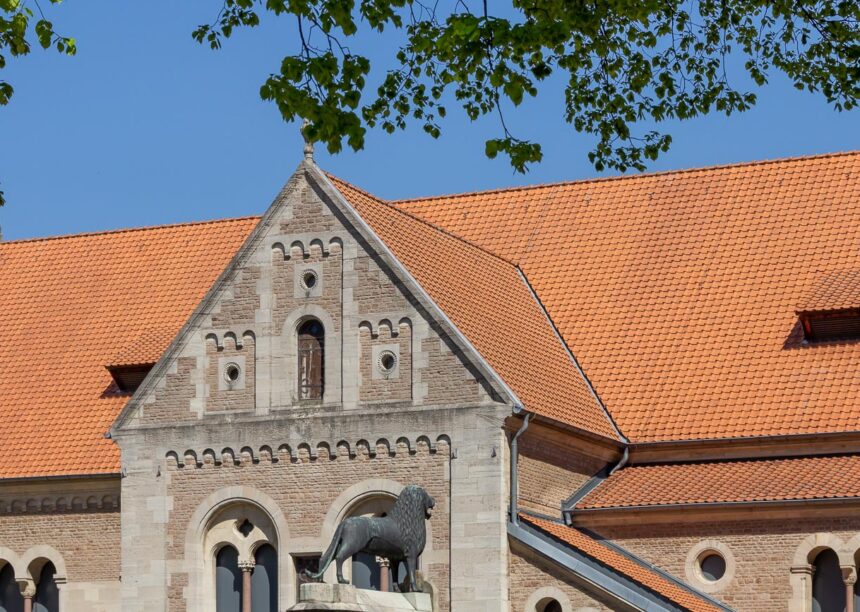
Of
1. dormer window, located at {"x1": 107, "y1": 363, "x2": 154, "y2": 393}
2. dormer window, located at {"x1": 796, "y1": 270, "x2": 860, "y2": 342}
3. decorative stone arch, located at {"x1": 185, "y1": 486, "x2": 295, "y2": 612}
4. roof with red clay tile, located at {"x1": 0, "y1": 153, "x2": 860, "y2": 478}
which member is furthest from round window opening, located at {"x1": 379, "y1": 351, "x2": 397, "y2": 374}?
dormer window, located at {"x1": 796, "y1": 270, "x2": 860, "y2": 342}

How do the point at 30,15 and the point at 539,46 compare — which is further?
the point at 30,15

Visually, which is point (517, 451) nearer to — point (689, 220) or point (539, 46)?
point (689, 220)

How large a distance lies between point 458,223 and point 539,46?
21.3 metres

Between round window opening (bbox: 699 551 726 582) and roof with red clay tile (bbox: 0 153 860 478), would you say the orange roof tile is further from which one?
round window opening (bbox: 699 551 726 582)

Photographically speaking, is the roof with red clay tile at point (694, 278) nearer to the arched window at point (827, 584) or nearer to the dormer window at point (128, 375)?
the arched window at point (827, 584)

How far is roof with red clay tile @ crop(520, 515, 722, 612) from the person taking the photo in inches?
1244

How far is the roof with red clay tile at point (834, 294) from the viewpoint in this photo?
3494cm

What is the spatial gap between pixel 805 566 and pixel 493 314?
22.5 ft

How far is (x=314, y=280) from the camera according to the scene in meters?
33.7

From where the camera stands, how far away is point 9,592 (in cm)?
3738

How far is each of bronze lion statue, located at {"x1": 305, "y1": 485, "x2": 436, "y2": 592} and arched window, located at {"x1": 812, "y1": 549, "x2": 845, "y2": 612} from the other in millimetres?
6398

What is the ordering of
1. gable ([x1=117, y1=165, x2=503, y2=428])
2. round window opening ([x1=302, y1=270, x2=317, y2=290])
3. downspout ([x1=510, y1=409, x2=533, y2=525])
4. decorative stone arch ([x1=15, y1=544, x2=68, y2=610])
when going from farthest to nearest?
decorative stone arch ([x1=15, y1=544, x2=68, y2=610]), round window opening ([x1=302, y1=270, x2=317, y2=290]), gable ([x1=117, y1=165, x2=503, y2=428]), downspout ([x1=510, y1=409, x2=533, y2=525])

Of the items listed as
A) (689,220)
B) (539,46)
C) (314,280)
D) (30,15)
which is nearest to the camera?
(539,46)

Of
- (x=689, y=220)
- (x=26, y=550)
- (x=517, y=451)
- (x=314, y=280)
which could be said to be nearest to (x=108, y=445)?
(x=26, y=550)
